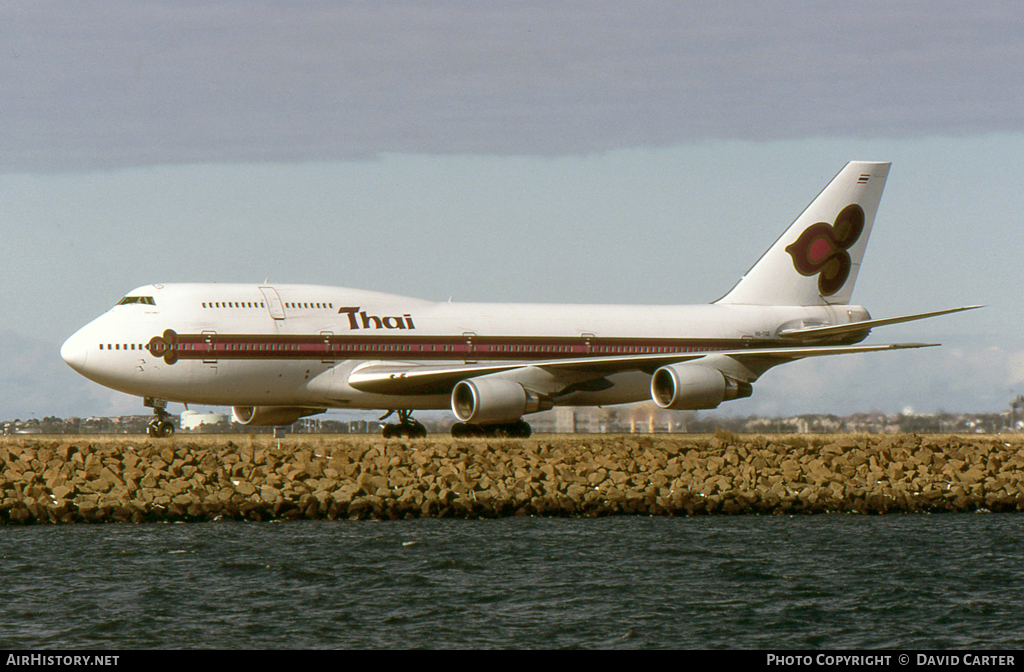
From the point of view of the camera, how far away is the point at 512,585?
1973cm

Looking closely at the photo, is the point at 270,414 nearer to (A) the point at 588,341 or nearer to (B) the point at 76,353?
(B) the point at 76,353

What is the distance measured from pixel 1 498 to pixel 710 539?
47.7 feet

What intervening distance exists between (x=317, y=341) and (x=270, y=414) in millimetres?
4313

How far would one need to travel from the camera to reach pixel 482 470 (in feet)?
97.7

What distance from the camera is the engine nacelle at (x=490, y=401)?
1346 inches

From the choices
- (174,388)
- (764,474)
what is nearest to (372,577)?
(764,474)

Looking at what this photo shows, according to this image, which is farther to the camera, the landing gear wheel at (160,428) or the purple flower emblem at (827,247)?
the purple flower emblem at (827,247)

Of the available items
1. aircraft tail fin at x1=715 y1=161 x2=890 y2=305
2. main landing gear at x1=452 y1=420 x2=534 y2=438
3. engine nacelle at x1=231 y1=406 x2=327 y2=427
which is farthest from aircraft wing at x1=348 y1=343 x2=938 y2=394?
aircraft tail fin at x1=715 y1=161 x2=890 y2=305

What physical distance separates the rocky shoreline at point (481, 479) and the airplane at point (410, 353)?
2927 millimetres

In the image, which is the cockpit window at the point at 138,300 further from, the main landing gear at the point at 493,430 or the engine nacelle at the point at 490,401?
the main landing gear at the point at 493,430

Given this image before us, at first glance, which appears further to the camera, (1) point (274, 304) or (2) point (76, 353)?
(1) point (274, 304)

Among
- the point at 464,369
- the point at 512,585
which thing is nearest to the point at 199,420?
the point at 464,369

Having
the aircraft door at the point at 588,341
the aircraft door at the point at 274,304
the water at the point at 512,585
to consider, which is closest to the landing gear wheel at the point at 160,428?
the aircraft door at the point at 274,304

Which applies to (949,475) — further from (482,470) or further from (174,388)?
(174,388)
